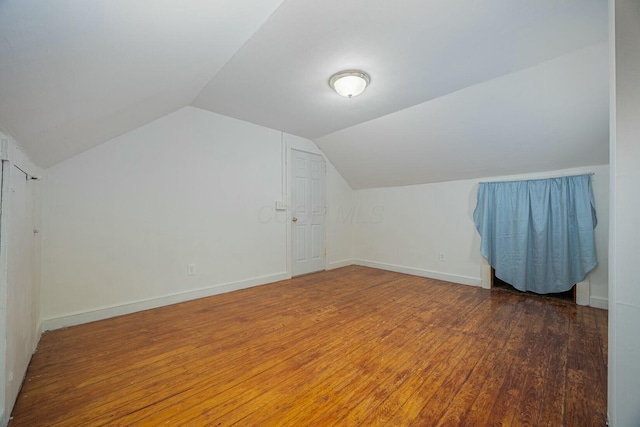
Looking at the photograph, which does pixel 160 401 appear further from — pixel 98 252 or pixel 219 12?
pixel 219 12

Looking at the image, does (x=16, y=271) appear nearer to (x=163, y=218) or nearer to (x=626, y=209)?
(x=163, y=218)

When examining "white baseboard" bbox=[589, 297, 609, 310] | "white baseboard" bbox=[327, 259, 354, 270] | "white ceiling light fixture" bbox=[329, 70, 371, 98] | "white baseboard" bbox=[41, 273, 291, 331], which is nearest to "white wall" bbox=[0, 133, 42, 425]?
"white baseboard" bbox=[41, 273, 291, 331]

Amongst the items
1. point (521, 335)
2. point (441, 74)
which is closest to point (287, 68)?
point (441, 74)

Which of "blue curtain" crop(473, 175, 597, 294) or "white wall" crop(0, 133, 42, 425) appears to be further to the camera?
"blue curtain" crop(473, 175, 597, 294)

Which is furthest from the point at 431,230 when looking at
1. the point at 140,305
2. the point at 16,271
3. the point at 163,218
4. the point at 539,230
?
the point at 16,271

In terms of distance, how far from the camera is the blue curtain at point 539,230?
287 cm

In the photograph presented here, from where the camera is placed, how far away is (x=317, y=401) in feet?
4.61

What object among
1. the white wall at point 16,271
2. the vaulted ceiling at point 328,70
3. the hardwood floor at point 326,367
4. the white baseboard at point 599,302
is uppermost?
the vaulted ceiling at point 328,70

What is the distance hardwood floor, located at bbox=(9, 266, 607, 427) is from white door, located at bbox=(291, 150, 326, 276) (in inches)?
60.2

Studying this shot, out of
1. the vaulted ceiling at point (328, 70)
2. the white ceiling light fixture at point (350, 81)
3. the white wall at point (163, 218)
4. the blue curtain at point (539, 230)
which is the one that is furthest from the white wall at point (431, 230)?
the white ceiling light fixture at point (350, 81)

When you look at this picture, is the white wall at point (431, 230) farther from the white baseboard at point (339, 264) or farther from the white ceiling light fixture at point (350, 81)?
the white ceiling light fixture at point (350, 81)

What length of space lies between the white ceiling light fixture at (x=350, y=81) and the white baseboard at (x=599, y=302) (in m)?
3.45

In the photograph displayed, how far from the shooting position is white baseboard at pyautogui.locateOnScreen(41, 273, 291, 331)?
2.30 m

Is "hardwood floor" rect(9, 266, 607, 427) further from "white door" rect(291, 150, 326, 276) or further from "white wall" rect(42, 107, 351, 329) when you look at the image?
"white door" rect(291, 150, 326, 276)
